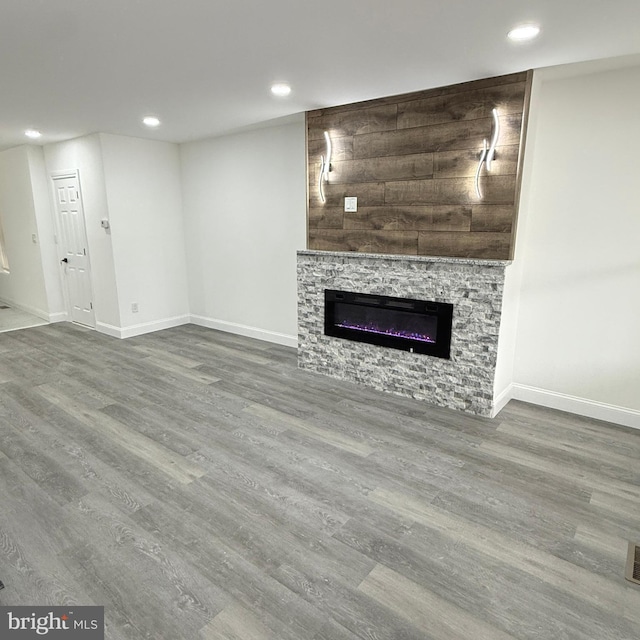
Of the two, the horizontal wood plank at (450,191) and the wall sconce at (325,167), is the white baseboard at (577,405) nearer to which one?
the horizontal wood plank at (450,191)

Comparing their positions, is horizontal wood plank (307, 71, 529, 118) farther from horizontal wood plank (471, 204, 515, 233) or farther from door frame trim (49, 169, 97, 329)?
door frame trim (49, 169, 97, 329)

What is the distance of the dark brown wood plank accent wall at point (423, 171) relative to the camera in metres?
3.22

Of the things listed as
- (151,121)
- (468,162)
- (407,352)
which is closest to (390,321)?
(407,352)

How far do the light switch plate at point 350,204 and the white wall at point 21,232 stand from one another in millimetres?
4853

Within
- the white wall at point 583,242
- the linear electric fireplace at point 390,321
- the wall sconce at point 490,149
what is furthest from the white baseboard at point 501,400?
the wall sconce at point 490,149

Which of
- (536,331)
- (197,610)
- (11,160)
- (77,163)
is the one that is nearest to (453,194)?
(536,331)

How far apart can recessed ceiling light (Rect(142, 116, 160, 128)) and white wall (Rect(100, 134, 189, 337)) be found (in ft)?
2.90

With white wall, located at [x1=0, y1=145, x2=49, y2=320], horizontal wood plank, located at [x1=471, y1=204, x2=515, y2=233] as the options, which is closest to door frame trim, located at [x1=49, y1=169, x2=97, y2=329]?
white wall, located at [x1=0, y1=145, x2=49, y2=320]

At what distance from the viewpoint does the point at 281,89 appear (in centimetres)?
344

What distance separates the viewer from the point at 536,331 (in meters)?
3.67

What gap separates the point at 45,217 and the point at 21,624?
5994mm

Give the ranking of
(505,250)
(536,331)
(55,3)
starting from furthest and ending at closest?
(536,331), (505,250), (55,3)

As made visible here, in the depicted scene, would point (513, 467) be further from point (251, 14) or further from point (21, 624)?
point (251, 14)

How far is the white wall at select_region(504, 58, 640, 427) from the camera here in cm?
312
